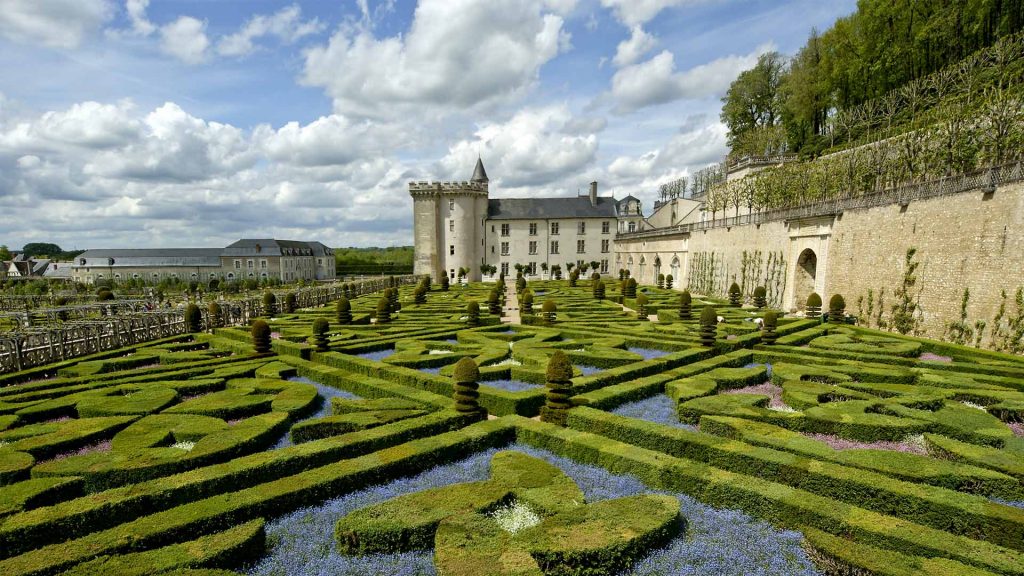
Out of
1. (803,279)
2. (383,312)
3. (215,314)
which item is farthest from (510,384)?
(803,279)

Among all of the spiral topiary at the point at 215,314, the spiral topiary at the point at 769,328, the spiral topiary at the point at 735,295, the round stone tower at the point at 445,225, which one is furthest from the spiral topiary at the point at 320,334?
the round stone tower at the point at 445,225

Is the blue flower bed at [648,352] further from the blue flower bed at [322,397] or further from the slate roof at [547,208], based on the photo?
the slate roof at [547,208]

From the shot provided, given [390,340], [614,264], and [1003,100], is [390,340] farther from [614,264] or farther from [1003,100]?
[614,264]

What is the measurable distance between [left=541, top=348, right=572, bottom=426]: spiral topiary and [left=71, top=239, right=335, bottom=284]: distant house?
82822 millimetres

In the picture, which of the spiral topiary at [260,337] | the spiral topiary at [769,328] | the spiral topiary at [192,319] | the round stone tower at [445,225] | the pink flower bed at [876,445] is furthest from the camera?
the round stone tower at [445,225]

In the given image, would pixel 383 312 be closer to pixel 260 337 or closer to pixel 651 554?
pixel 260 337

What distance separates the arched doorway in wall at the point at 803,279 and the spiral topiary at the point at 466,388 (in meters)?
27.1

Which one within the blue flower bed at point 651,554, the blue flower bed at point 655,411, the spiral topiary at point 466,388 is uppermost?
the spiral topiary at point 466,388

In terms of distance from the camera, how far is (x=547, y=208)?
65812 millimetres

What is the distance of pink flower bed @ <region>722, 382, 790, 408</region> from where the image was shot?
11.4 m

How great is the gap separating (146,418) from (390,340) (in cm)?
899

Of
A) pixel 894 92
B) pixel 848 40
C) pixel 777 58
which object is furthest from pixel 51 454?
pixel 777 58

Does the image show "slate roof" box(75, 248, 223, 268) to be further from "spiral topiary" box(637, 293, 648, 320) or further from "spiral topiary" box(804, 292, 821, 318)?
"spiral topiary" box(804, 292, 821, 318)

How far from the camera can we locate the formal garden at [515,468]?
5.63 meters
